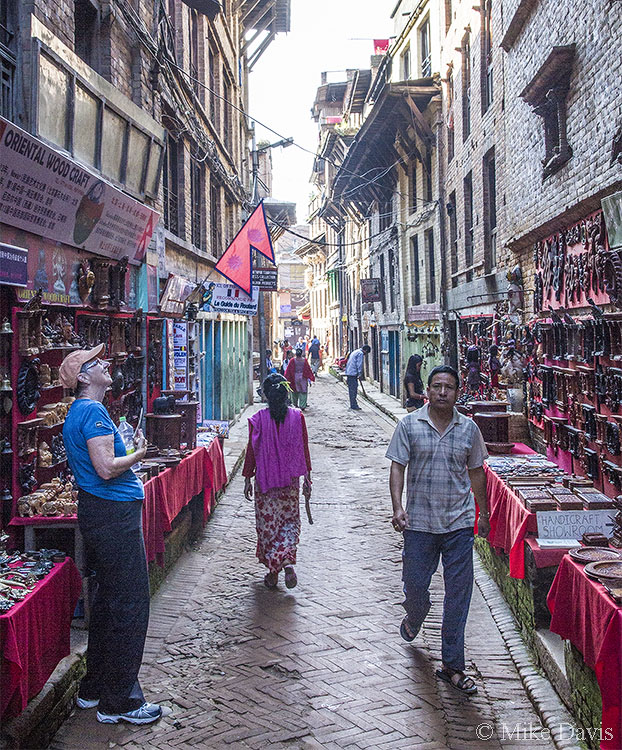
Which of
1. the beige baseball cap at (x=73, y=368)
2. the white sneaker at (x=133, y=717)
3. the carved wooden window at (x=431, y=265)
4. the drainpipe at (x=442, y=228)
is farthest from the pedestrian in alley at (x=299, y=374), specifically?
the white sneaker at (x=133, y=717)

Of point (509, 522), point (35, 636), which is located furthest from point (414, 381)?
point (35, 636)

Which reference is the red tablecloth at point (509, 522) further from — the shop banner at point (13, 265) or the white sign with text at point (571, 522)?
the shop banner at point (13, 265)

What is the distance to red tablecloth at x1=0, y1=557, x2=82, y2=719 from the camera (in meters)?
3.70

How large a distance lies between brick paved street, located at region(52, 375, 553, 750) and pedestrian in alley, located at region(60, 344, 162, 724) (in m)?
0.21

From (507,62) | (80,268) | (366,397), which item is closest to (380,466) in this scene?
(507,62)

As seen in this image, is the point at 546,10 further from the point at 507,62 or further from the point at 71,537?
the point at 71,537

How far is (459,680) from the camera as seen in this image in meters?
4.73

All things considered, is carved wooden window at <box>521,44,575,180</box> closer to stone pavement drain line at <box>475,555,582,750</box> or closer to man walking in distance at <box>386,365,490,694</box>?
man walking in distance at <box>386,365,490,694</box>

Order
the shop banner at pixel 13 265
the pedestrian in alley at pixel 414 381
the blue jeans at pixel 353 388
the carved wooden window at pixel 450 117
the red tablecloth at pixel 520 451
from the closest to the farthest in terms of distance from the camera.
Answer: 1. the shop banner at pixel 13 265
2. the red tablecloth at pixel 520 451
3. the pedestrian in alley at pixel 414 381
4. the carved wooden window at pixel 450 117
5. the blue jeans at pixel 353 388

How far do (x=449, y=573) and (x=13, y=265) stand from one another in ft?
11.8

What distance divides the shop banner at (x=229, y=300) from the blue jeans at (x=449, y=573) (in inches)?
381

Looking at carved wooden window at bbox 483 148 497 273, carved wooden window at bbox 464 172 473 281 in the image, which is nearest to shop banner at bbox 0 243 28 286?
carved wooden window at bbox 483 148 497 273

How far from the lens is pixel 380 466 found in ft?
44.2

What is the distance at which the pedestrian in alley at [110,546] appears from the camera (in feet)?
14.1
